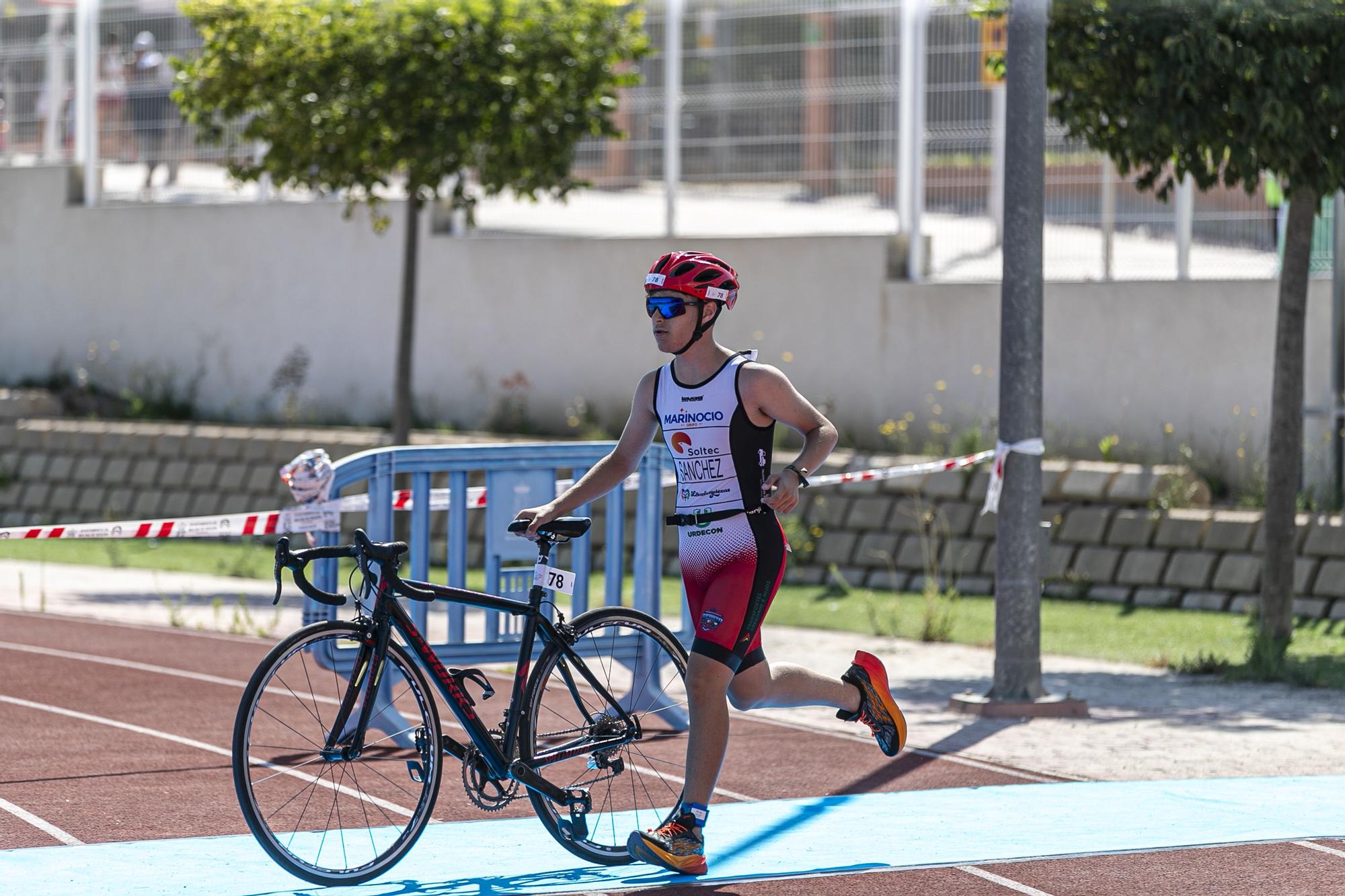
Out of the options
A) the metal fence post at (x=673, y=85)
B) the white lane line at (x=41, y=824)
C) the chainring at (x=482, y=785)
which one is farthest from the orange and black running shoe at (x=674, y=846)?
the metal fence post at (x=673, y=85)

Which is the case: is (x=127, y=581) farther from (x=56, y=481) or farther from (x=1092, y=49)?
(x=1092, y=49)

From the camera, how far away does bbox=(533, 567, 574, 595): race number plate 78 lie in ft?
20.6

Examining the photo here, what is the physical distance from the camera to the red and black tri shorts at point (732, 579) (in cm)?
609

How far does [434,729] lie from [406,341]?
395 inches

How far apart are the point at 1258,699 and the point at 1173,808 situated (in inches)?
109

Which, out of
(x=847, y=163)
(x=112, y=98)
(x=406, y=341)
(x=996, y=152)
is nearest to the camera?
(x=406, y=341)

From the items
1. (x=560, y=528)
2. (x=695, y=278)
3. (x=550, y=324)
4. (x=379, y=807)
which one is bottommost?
(x=379, y=807)

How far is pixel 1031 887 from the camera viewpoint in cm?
590

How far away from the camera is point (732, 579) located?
20.0ft

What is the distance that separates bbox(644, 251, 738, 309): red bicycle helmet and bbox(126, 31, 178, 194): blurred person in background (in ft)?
51.3

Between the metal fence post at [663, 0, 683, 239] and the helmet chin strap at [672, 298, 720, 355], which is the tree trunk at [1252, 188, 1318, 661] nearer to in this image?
the helmet chin strap at [672, 298, 720, 355]

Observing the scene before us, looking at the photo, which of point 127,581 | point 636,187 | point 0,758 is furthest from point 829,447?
point 636,187

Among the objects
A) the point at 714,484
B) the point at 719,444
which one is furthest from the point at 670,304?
the point at 714,484

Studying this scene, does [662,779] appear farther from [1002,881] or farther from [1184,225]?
[1184,225]
